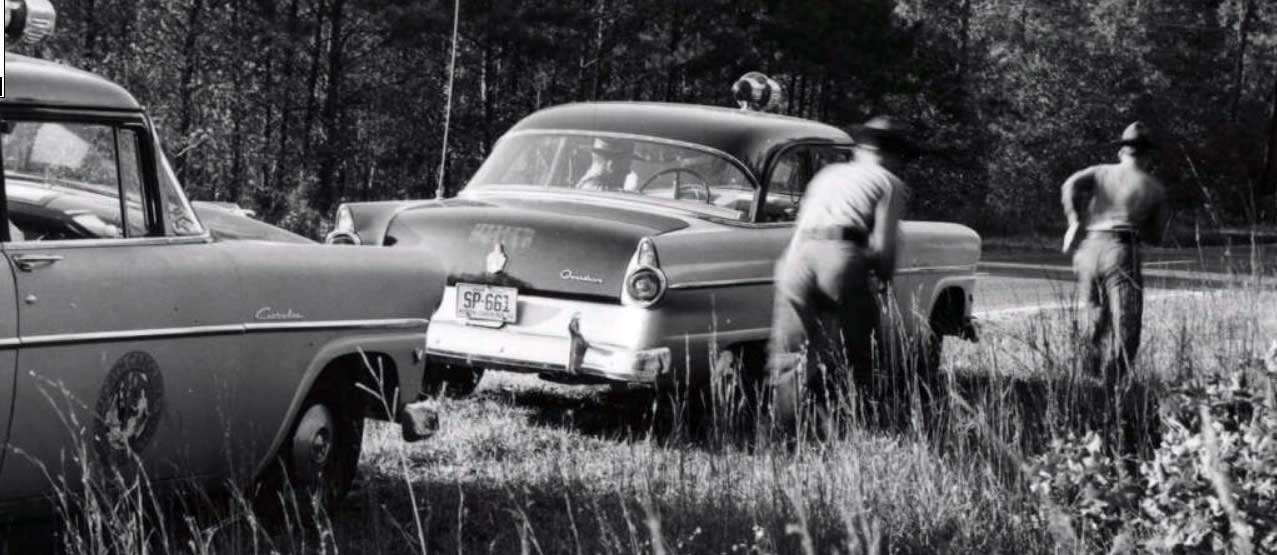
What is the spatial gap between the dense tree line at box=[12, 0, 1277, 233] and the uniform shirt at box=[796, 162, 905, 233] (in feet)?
66.1

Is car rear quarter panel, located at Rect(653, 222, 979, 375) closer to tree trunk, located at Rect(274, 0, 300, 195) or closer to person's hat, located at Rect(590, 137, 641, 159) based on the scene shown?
person's hat, located at Rect(590, 137, 641, 159)

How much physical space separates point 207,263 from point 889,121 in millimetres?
3376

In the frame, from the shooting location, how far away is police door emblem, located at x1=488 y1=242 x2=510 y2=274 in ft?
27.1

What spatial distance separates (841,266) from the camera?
7547mm

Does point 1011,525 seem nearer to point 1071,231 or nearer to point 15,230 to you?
point 15,230

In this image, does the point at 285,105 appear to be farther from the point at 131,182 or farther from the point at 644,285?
the point at 131,182

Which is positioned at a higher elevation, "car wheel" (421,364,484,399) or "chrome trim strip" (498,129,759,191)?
"chrome trim strip" (498,129,759,191)

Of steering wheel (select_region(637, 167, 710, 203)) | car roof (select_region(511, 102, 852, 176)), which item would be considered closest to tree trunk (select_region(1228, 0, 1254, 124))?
car roof (select_region(511, 102, 852, 176))

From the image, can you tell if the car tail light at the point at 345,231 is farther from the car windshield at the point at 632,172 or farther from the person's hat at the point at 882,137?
the person's hat at the point at 882,137

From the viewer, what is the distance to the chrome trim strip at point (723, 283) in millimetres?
8203

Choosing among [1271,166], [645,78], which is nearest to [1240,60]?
[1271,166]

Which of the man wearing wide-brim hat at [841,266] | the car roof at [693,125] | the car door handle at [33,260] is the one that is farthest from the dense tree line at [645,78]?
the car door handle at [33,260]

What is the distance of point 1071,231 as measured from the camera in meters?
9.95

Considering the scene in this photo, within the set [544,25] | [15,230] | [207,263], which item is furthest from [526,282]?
[544,25]
